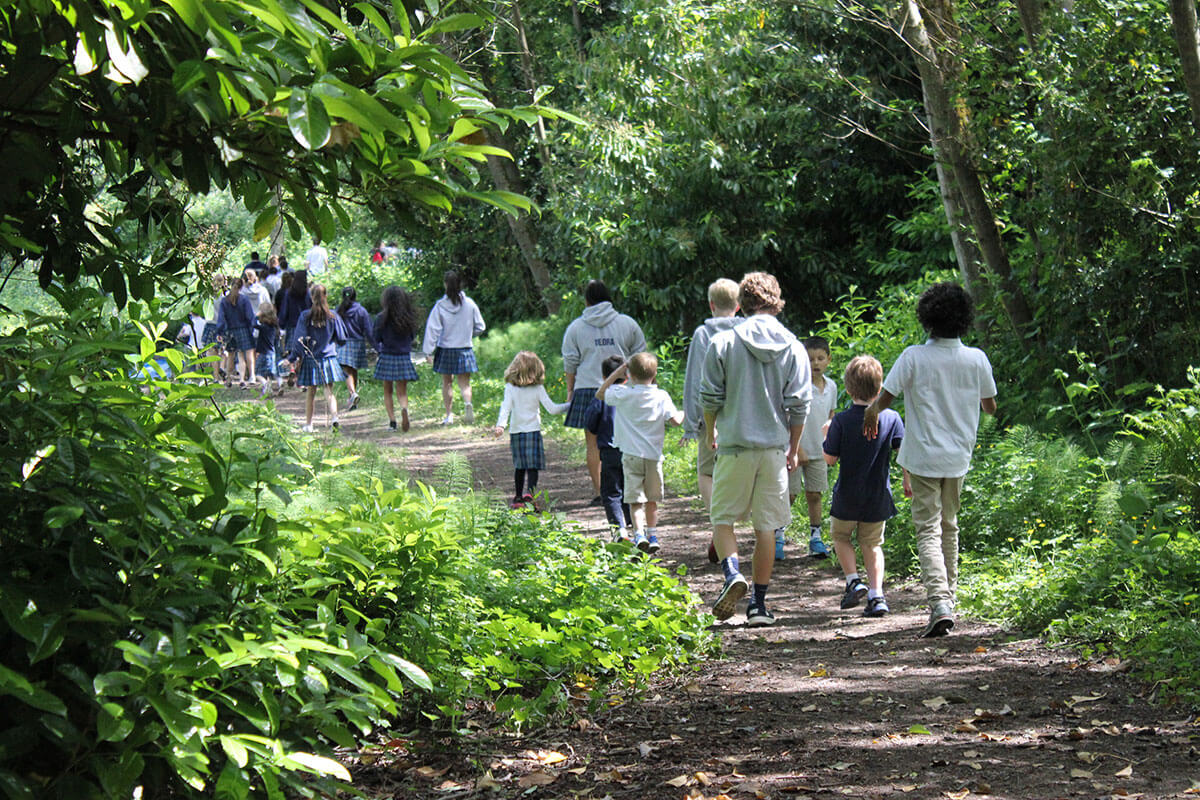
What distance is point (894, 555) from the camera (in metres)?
8.95

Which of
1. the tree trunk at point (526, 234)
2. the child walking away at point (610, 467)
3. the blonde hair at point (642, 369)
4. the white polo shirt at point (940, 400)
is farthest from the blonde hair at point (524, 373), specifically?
the tree trunk at point (526, 234)

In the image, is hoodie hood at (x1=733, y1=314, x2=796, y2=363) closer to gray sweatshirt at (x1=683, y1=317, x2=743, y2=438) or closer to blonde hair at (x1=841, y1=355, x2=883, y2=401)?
blonde hair at (x1=841, y1=355, x2=883, y2=401)

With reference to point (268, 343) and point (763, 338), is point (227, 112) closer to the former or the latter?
point (763, 338)

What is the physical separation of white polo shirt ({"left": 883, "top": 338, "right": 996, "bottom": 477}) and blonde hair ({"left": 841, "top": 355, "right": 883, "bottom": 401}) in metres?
0.64

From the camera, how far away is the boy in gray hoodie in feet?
23.5

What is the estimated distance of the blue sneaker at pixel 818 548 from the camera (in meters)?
9.20

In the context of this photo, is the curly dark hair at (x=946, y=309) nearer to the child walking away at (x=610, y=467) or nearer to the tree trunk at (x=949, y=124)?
the child walking away at (x=610, y=467)

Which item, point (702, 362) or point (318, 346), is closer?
A: point (702, 362)

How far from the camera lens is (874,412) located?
284 inches

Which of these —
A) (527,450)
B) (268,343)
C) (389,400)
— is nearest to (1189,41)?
(527,450)

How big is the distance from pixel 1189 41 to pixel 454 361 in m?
11.1

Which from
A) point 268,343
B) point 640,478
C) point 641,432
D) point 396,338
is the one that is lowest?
point 640,478

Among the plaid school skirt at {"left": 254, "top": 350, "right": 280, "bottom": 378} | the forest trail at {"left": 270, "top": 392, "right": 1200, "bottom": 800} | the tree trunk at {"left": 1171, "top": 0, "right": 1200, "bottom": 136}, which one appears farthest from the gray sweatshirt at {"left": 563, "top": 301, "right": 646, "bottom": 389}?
the plaid school skirt at {"left": 254, "top": 350, "right": 280, "bottom": 378}

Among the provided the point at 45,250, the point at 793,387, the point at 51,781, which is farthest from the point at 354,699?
the point at 793,387
